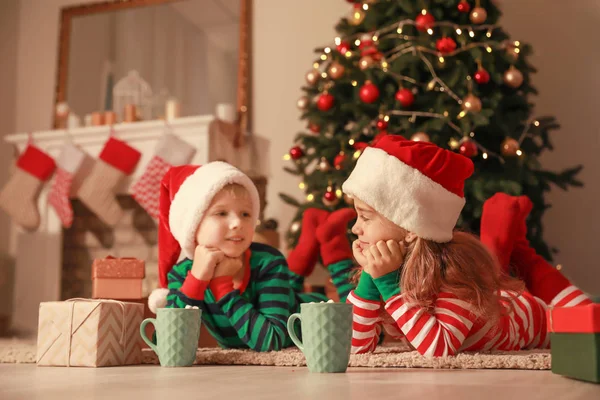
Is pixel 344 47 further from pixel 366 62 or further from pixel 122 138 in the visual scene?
pixel 122 138

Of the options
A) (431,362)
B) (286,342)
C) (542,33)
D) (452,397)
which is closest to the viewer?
(452,397)

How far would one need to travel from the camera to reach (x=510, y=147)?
276cm

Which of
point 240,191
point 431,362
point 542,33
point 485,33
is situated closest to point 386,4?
point 485,33

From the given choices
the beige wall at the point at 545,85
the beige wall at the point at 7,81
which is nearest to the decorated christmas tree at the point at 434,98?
the beige wall at the point at 545,85

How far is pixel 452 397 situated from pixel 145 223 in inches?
130

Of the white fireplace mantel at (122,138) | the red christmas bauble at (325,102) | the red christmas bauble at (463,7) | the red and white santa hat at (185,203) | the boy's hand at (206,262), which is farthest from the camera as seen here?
the white fireplace mantel at (122,138)

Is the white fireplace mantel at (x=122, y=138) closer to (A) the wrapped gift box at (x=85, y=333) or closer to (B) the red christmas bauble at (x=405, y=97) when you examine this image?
(B) the red christmas bauble at (x=405, y=97)

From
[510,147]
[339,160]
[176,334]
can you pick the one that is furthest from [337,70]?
[176,334]

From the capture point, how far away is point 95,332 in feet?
4.40

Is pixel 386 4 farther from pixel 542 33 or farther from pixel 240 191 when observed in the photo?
pixel 240 191

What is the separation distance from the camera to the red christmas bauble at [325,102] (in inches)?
117

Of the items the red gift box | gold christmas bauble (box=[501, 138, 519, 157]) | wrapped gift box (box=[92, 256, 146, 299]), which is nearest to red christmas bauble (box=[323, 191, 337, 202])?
gold christmas bauble (box=[501, 138, 519, 157])

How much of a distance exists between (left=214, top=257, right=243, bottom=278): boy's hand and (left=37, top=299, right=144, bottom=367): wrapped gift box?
0.87 ft

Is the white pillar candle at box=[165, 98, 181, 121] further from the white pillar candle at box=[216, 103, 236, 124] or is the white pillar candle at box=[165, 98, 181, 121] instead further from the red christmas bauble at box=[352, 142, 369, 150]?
the red christmas bauble at box=[352, 142, 369, 150]
